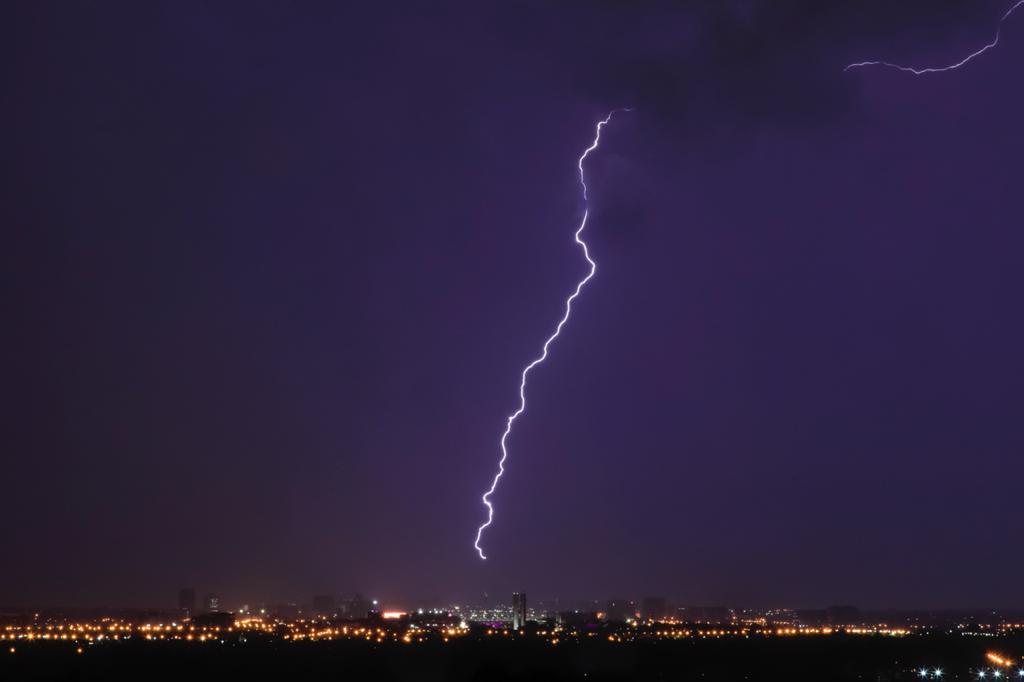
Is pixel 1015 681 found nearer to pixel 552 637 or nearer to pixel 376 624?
pixel 552 637

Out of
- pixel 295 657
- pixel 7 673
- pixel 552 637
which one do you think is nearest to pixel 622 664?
pixel 295 657

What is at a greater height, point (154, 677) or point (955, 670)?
point (154, 677)

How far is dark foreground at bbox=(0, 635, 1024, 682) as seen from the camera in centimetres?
6144

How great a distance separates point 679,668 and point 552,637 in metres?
65.0

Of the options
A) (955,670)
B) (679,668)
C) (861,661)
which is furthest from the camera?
(861,661)

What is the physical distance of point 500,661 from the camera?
75000 millimetres

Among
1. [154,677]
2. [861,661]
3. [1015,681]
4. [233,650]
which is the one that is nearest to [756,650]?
[861,661]

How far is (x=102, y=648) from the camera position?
9900 centimetres

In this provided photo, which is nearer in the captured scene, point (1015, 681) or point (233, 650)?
point (1015, 681)

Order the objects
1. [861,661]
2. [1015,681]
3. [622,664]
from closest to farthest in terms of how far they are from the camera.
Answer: [1015,681] → [622,664] → [861,661]

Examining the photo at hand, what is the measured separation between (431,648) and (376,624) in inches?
2339

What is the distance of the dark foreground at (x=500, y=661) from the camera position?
2419 inches

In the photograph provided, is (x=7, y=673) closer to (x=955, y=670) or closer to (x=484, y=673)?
(x=484, y=673)

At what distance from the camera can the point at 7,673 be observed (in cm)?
6147
